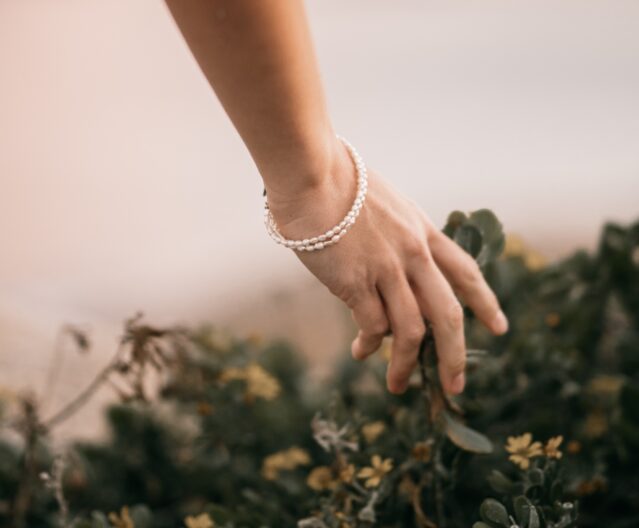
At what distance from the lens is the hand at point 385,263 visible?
54.4 inches

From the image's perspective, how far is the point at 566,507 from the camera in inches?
51.9

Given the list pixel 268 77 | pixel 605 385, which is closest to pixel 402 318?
pixel 268 77

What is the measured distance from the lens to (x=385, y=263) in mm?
1402

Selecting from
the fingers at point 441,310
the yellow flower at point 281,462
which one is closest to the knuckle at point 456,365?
the fingers at point 441,310

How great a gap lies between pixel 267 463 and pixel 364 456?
29 centimetres

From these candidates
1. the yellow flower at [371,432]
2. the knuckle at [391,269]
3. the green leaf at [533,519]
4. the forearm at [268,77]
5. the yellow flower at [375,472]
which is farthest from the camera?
the yellow flower at [371,432]

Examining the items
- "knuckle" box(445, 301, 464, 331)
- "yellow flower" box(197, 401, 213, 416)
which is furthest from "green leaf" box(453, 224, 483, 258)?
"yellow flower" box(197, 401, 213, 416)

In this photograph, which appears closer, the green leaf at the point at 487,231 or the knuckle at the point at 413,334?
the knuckle at the point at 413,334

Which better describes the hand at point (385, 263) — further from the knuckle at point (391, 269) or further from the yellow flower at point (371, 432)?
the yellow flower at point (371, 432)

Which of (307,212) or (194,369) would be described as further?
(194,369)

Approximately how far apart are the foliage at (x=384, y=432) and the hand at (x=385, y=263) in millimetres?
103

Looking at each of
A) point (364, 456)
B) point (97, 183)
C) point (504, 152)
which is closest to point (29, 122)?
point (97, 183)

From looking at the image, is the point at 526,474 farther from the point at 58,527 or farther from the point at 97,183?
the point at 97,183

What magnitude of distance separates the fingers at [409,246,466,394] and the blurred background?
183cm
